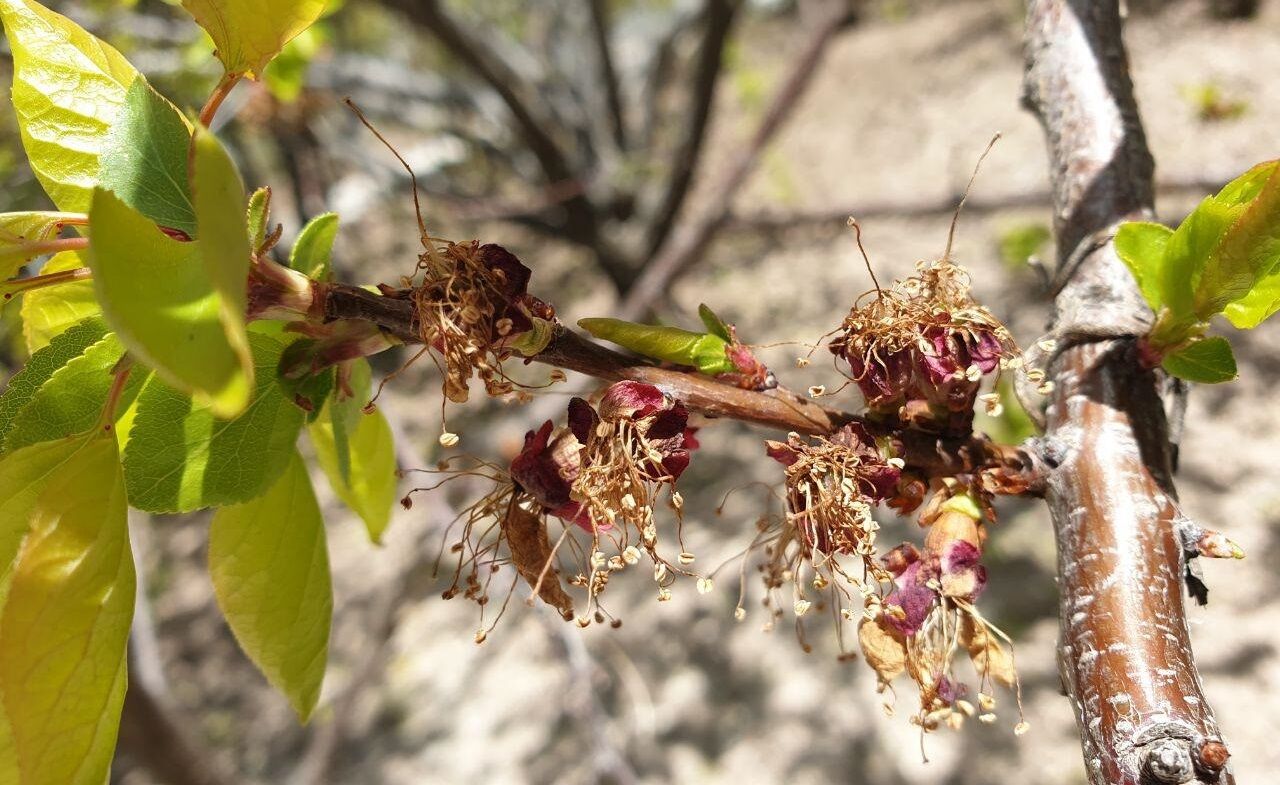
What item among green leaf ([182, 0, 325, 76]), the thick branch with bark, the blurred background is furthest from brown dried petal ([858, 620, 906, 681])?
the blurred background

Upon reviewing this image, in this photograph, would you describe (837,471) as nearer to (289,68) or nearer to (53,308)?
(53,308)

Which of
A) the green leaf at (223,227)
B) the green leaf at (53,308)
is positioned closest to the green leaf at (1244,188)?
the green leaf at (223,227)

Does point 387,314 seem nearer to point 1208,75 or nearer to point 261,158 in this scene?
point 1208,75

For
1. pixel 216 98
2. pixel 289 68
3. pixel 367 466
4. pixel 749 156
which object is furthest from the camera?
pixel 749 156

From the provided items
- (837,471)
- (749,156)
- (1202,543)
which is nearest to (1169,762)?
(1202,543)

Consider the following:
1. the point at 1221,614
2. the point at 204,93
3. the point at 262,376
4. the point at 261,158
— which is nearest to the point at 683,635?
the point at 1221,614

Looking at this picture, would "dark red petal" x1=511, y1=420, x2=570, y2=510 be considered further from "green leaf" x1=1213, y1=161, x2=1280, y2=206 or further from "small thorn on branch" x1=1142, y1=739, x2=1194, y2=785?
"green leaf" x1=1213, y1=161, x2=1280, y2=206

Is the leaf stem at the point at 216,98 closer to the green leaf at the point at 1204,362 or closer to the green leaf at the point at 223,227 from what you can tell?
the green leaf at the point at 223,227
